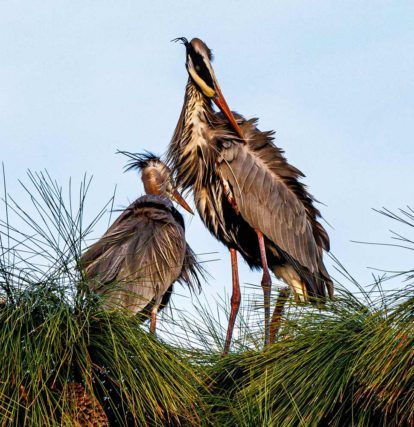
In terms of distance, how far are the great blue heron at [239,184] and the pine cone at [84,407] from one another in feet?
9.62

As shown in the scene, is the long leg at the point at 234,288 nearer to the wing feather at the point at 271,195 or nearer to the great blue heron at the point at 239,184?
the great blue heron at the point at 239,184

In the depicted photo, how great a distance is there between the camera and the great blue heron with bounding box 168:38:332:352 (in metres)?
5.97

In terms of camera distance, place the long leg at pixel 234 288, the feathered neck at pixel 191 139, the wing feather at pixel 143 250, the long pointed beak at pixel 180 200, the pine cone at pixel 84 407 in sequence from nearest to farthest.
Result: the pine cone at pixel 84 407 < the wing feather at pixel 143 250 < the long leg at pixel 234 288 < the feathered neck at pixel 191 139 < the long pointed beak at pixel 180 200

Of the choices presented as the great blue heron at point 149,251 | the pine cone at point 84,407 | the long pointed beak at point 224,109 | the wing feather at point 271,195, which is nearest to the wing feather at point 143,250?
the great blue heron at point 149,251

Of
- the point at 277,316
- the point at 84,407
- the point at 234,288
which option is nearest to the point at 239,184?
the point at 234,288

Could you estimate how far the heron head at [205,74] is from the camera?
19.8 feet

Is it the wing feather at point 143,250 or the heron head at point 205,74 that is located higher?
the heron head at point 205,74

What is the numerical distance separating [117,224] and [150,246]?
1.19 ft

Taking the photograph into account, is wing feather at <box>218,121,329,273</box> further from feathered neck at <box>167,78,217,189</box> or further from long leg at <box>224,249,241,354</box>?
long leg at <box>224,249,241,354</box>

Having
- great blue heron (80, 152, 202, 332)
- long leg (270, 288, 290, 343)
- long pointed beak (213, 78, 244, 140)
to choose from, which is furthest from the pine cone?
long pointed beak (213, 78, 244, 140)

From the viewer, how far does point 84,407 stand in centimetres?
289

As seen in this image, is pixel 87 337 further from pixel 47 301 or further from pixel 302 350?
pixel 302 350

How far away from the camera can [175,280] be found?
5.91 m

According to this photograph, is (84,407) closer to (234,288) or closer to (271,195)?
(234,288)
